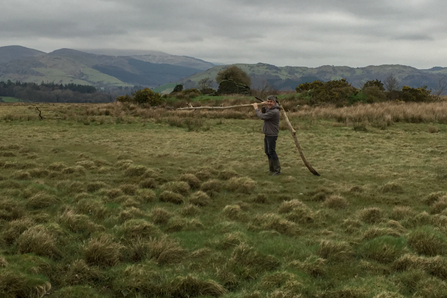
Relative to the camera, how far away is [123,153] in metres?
14.8

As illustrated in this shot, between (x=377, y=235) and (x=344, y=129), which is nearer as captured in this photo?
(x=377, y=235)

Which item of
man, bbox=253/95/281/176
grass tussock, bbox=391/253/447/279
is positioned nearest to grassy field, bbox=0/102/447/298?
grass tussock, bbox=391/253/447/279

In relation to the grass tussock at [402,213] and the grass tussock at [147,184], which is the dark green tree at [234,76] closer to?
the grass tussock at [147,184]

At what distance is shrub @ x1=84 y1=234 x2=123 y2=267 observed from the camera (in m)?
5.19

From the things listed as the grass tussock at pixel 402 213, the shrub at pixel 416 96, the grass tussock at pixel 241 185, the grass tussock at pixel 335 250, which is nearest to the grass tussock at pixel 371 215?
the grass tussock at pixel 402 213

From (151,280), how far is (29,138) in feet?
54.6

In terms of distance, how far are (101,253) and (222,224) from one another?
8.00 ft

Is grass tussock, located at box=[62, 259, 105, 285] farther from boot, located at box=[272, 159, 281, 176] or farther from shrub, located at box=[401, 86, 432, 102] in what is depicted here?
shrub, located at box=[401, 86, 432, 102]

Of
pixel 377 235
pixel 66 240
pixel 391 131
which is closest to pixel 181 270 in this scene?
pixel 66 240

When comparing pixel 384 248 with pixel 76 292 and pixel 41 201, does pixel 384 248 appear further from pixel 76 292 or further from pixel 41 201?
pixel 41 201

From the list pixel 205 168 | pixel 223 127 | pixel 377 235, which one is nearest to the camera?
pixel 377 235

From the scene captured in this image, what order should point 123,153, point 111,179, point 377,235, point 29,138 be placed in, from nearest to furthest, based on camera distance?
point 377,235, point 111,179, point 123,153, point 29,138

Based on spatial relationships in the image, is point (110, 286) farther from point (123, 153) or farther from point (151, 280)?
point (123, 153)

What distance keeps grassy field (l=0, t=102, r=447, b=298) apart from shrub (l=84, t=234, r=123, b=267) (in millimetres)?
15
